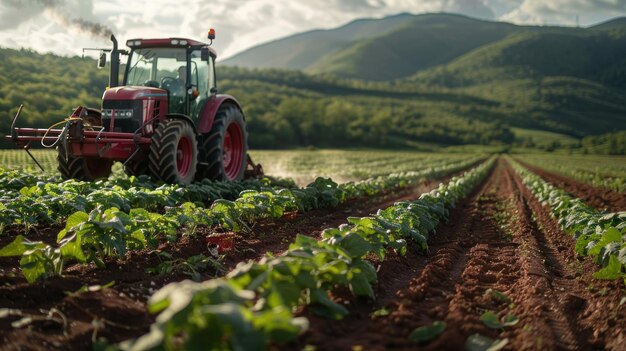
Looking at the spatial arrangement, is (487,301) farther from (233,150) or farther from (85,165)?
(233,150)

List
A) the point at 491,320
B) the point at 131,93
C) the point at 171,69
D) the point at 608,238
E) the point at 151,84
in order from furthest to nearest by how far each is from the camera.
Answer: the point at 171,69, the point at 151,84, the point at 131,93, the point at 608,238, the point at 491,320

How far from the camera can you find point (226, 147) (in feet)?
40.7

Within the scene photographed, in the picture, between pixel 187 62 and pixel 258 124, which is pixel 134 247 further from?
pixel 258 124

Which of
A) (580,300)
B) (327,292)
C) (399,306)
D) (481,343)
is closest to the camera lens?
(481,343)

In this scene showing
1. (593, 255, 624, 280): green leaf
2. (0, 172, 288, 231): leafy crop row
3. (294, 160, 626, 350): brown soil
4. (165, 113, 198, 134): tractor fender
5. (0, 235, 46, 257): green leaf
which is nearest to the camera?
(294, 160, 626, 350): brown soil

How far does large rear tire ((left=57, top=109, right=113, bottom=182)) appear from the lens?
978 cm

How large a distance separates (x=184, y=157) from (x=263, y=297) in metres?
7.55

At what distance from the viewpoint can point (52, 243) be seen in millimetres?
5988

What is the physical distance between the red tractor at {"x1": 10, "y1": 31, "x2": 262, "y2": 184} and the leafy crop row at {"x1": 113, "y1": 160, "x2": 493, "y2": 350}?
5.19 m

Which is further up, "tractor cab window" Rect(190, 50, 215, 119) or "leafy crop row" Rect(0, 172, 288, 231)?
"tractor cab window" Rect(190, 50, 215, 119)

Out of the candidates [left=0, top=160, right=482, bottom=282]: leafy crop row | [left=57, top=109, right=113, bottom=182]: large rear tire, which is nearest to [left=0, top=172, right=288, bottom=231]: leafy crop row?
[left=0, top=160, right=482, bottom=282]: leafy crop row

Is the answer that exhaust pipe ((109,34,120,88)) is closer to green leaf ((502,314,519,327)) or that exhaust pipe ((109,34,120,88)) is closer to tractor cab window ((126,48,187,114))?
tractor cab window ((126,48,187,114))

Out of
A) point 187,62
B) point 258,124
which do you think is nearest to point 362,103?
point 258,124

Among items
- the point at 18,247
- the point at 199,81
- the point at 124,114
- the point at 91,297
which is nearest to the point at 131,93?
the point at 124,114
